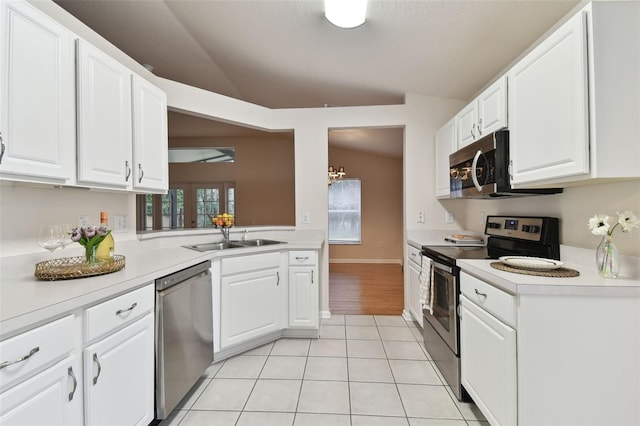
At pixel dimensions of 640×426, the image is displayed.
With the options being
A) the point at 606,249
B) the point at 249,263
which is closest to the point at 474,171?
the point at 606,249

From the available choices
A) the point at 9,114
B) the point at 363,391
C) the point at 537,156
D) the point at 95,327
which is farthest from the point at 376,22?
the point at 363,391

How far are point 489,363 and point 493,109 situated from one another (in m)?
1.58

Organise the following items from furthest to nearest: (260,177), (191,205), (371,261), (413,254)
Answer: (371,261) → (260,177) → (191,205) → (413,254)

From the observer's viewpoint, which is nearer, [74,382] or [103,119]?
[74,382]

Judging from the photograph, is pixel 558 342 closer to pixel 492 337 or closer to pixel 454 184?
pixel 492 337

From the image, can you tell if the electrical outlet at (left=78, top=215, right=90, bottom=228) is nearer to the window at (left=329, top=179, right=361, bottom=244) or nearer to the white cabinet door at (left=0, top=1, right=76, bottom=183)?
the white cabinet door at (left=0, top=1, right=76, bottom=183)

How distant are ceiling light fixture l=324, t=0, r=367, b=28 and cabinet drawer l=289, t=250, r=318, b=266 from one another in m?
1.86

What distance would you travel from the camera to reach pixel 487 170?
6.31 feet

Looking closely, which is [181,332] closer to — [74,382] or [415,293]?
[74,382]

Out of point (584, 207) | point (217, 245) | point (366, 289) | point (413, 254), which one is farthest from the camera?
point (366, 289)

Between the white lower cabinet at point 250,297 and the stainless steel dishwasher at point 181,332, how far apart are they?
19 centimetres

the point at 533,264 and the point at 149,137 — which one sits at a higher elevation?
the point at 149,137

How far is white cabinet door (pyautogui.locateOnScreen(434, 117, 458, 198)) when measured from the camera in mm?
2676

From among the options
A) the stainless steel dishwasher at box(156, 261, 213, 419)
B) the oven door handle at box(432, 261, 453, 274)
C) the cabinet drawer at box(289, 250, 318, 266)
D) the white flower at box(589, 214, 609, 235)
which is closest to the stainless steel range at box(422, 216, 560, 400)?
the oven door handle at box(432, 261, 453, 274)
